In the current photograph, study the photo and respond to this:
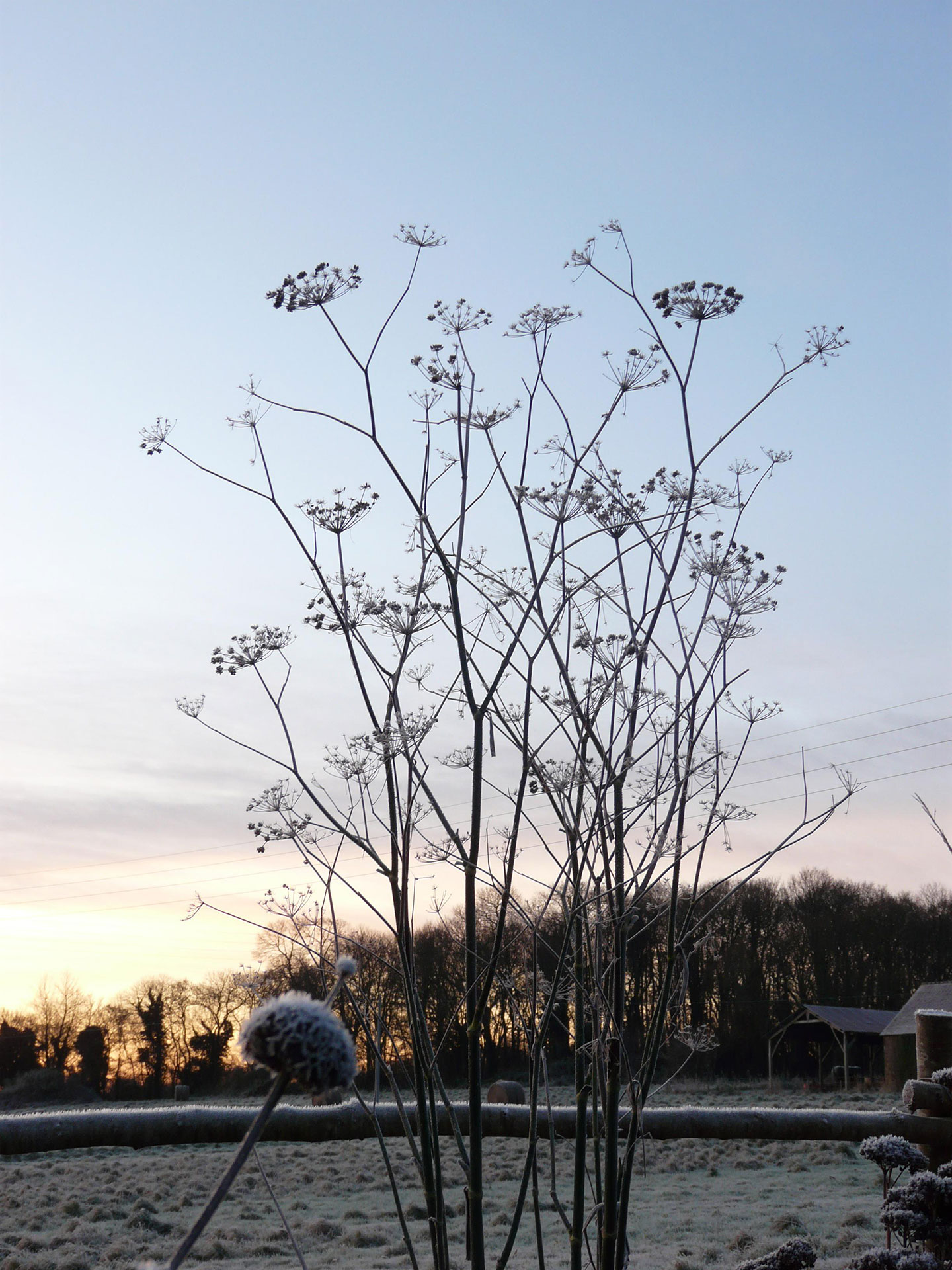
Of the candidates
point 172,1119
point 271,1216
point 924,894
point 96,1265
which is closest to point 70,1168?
point 271,1216

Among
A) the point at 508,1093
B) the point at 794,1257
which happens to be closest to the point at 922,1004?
the point at 508,1093

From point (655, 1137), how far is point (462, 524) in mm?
2461

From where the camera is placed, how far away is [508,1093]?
16109mm

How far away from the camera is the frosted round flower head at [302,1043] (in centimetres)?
57

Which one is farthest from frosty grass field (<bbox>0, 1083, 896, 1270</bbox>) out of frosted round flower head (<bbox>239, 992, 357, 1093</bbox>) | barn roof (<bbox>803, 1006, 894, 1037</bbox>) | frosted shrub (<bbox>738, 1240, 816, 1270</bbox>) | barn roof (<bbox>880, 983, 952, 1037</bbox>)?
barn roof (<bbox>803, 1006, 894, 1037</bbox>)

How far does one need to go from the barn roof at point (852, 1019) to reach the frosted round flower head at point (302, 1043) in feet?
111

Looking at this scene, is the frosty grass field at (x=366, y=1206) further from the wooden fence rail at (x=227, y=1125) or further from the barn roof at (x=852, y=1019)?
the barn roof at (x=852, y=1019)

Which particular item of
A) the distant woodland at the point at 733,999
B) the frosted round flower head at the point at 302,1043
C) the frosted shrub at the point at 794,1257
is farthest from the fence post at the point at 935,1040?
the distant woodland at the point at 733,999

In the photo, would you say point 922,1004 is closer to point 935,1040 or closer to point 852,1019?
point 852,1019

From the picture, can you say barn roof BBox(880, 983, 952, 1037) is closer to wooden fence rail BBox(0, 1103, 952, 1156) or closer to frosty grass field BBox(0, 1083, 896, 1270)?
frosty grass field BBox(0, 1083, 896, 1270)

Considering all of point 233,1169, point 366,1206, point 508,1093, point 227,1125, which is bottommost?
point 508,1093

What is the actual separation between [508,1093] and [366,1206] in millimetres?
7095

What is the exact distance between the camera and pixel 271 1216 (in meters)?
9.16

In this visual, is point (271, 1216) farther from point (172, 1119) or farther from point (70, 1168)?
point (172, 1119)
